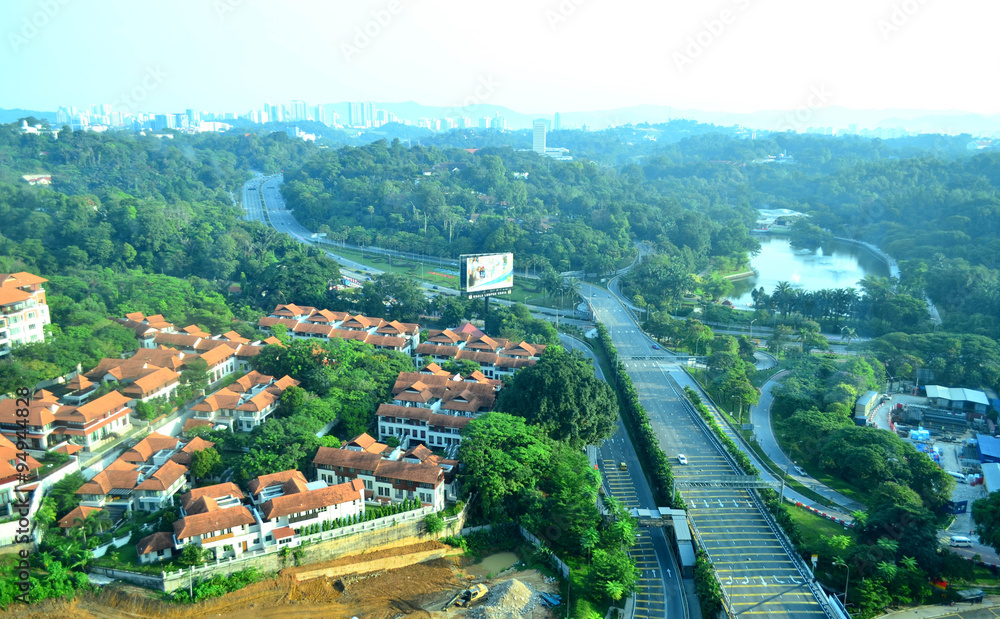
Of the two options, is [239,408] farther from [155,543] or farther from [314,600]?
[314,600]

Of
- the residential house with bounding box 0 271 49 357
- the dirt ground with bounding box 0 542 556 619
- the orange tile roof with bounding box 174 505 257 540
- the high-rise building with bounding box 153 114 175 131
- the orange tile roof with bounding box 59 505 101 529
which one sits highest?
the high-rise building with bounding box 153 114 175 131

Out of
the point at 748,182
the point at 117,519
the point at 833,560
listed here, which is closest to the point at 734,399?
the point at 833,560

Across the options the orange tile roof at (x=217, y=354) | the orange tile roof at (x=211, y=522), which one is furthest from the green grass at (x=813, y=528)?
the orange tile roof at (x=217, y=354)

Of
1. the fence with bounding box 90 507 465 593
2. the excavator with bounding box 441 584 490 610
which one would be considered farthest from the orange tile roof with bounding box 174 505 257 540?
the excavator with bounding box 441 584 490 610

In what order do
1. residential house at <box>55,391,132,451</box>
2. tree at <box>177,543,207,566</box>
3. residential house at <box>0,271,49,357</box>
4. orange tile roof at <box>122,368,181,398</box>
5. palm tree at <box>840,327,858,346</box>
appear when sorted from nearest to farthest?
1. tree at <box>177,543,207,566</box>
2. residential house at <box>55,391,132,451</box>
3. orange tile roof at <box>122,368,181,398</box>
4. residential house at <box>0,271,49,357</box>
5. palm tree at <box>840,327,858,346</box>

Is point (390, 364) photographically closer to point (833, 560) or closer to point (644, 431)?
point (644, 431)

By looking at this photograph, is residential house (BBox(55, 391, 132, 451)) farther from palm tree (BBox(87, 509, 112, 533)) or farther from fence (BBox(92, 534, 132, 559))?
fence (BBox(92, 534, 132, 559))

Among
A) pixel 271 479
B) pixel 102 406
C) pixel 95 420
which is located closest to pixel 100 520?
pixel 271 479
